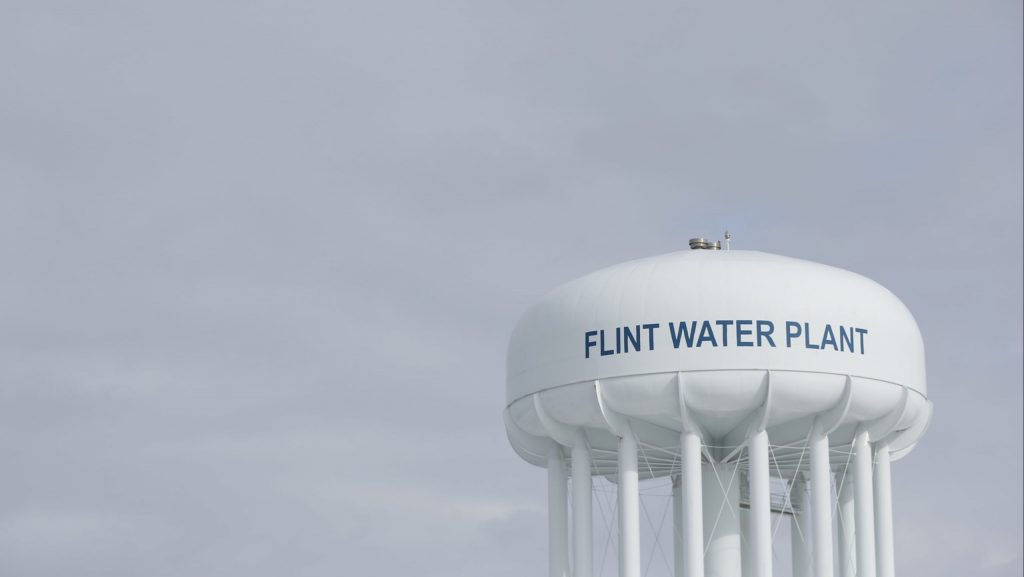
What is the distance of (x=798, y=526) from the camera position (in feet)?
160

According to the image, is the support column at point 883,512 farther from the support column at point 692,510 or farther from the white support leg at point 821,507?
the support column at point 692,510

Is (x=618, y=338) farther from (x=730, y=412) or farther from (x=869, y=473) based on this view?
(x=869, y=473)

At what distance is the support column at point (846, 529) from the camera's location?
150 feet

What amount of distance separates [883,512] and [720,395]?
5235 mm

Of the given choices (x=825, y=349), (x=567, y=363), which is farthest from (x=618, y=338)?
(x=825, y=349)

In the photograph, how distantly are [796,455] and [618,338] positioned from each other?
5478mm

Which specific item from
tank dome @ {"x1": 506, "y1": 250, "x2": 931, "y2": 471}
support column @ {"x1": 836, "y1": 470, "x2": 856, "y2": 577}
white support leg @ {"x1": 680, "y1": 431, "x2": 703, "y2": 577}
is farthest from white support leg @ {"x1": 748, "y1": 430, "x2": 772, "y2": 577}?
support column @ {"x1": 836, "y1": 470, "x2": 856, "y2": 577}

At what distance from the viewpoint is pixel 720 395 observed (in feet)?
142

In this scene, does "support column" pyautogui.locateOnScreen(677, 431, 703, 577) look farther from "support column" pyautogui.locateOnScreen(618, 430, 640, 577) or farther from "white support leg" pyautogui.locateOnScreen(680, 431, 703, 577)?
"support column" pyautogui.locateOnScreen(618, 430, 640, 577)

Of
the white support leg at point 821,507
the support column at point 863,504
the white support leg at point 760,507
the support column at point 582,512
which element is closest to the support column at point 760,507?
the white support leg at point 760,507

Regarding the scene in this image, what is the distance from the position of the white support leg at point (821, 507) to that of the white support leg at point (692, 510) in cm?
229

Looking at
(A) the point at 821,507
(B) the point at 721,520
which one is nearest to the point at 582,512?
(B) the point at 721,520

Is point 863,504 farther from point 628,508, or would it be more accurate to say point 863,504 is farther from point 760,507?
point 628,508

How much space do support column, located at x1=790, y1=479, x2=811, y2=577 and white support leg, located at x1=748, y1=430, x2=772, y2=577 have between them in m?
4.92
